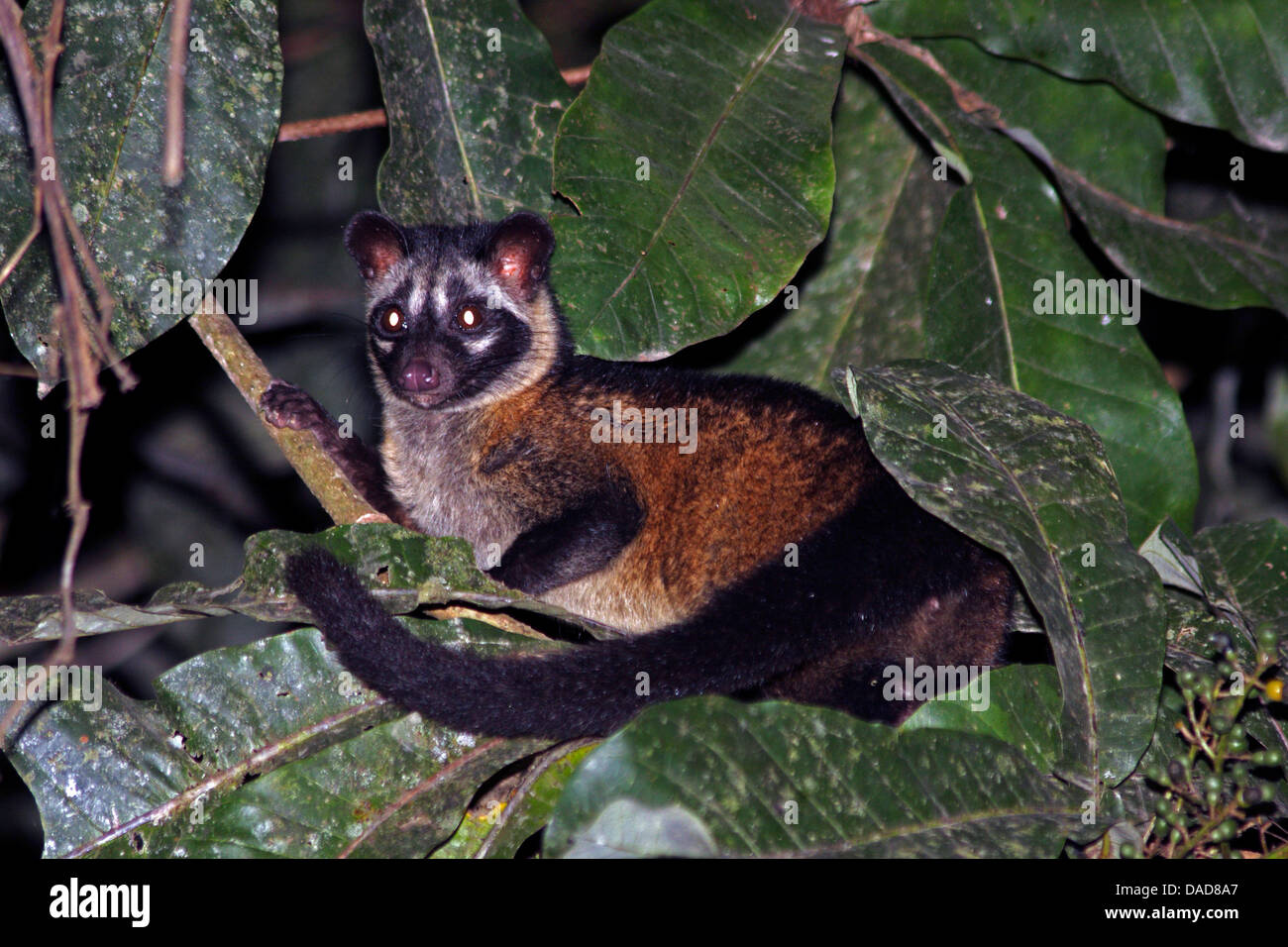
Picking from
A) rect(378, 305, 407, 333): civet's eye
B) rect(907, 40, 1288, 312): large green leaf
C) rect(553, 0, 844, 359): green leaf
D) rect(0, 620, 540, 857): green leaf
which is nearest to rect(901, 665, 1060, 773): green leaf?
rect(0, 620, 540, 857): green leaf

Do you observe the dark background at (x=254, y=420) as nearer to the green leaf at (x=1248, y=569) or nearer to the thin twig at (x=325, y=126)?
the thin twig at (x=325, y=126)

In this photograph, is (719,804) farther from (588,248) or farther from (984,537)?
(588,248)

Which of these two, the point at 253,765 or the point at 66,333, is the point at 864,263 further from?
the point at 66,333

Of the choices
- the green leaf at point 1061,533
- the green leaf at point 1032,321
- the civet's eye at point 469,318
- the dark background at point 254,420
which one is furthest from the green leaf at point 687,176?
the dark background at point 254,420

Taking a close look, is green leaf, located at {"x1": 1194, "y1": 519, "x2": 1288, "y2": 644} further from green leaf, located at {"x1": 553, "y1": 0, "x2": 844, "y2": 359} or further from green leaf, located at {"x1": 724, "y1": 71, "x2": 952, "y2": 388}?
green leaf, located at {"x1": 553, "y1": 0, "x2": 844, "y2": 359}

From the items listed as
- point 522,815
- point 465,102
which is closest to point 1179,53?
point 465,102
